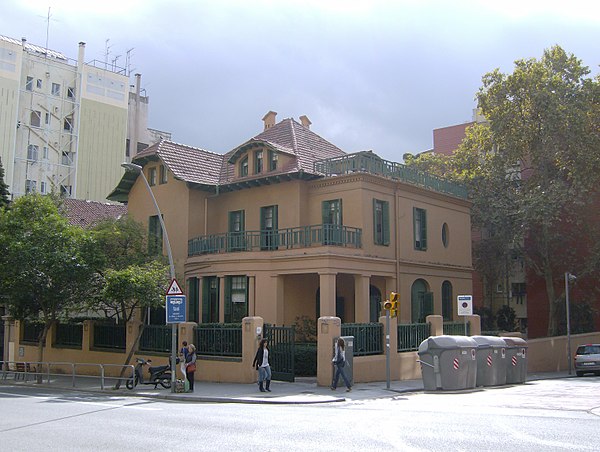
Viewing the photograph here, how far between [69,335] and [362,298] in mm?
13440

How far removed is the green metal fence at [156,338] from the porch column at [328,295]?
5813mm

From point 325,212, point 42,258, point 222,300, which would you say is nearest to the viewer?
point 42,258

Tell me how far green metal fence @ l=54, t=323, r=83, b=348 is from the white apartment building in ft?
87.4

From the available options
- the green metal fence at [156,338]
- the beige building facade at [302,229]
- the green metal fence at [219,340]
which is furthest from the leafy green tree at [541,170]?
the green metal fence at [156,338]

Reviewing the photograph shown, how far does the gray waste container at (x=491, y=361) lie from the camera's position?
2172 centimetres

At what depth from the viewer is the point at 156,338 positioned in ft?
85.1

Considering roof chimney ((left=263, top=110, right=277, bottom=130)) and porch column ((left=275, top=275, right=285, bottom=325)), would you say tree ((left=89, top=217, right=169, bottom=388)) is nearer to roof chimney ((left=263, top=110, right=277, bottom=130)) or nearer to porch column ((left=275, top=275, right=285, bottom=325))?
porch column ((left=275, top=275, right=285, bottom=325))

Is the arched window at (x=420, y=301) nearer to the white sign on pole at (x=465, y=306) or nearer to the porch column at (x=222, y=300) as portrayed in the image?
the white sign on pole at (x=465, y=306)

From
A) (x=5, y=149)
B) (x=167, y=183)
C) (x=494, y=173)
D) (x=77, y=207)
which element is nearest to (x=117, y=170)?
(x=5, y=149)

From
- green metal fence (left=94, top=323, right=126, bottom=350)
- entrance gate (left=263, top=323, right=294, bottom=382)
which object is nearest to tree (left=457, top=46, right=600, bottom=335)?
entrance gate (left=263, top=323, right=294, bottom=382)

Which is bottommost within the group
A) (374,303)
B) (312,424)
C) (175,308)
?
(312,424)

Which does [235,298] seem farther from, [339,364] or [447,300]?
[447,300]

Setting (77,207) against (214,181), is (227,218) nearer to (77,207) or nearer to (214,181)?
(214,181)

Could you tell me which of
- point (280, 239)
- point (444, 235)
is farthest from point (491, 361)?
point (444, 235)
